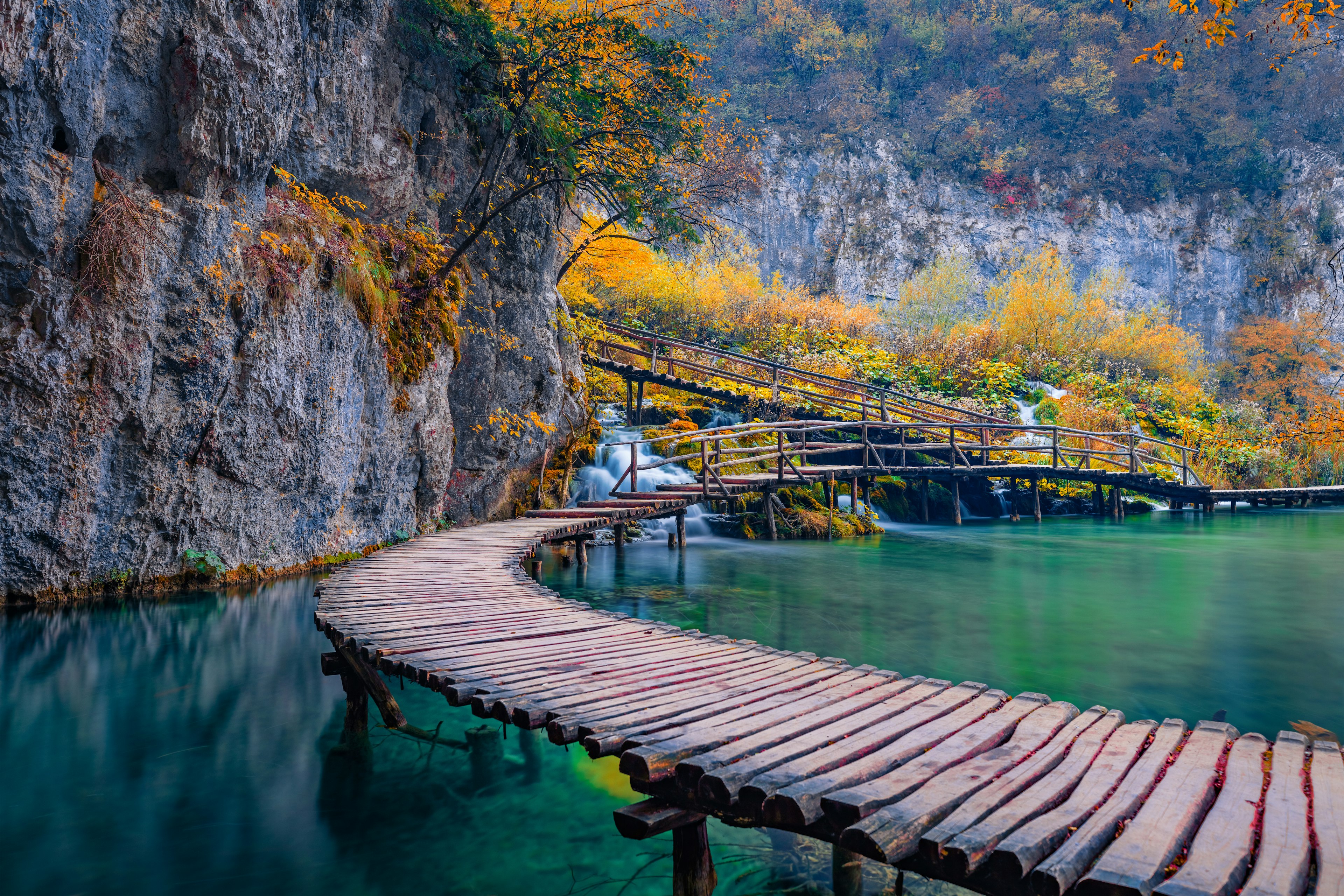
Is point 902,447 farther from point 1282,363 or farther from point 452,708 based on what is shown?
point 1282,363

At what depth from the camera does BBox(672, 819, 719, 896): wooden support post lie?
9.25ft

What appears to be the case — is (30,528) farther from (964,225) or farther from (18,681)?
(964,225)

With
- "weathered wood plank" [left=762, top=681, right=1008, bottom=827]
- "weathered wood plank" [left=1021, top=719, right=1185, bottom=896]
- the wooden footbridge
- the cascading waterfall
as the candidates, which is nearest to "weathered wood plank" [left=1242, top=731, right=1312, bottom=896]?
the wooden footbridge

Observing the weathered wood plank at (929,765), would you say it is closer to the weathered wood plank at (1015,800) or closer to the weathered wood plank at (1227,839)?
the weathered wood plank at (1015,800)

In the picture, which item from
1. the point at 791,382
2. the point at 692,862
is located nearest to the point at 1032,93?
the point at 791,382

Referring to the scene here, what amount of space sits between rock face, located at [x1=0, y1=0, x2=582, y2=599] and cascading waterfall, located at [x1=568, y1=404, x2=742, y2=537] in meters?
3.91

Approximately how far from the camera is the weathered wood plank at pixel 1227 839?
75.7 inches

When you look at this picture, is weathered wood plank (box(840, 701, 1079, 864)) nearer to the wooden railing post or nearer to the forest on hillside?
the wooden railing post

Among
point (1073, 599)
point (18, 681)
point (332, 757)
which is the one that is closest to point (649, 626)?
point (332, 757)

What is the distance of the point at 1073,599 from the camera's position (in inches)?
398

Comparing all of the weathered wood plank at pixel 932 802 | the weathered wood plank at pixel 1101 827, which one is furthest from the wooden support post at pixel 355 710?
the weathered wood plank at pixel 1101 827

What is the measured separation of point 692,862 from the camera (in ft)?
9.27

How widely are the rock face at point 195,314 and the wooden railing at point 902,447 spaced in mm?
4791

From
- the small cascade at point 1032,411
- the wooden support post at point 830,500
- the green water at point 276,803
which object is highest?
the small cascade at point 1032,411
